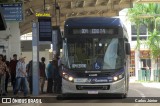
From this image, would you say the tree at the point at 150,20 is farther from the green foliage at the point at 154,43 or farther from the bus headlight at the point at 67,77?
the bus headlight at the point at 67,77

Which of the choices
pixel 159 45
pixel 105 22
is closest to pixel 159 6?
pixel 159 45

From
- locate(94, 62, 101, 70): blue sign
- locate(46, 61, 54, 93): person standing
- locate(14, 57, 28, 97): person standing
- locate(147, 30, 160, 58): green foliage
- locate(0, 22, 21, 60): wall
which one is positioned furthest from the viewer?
locate(147, 30, 160, 58): green foliage

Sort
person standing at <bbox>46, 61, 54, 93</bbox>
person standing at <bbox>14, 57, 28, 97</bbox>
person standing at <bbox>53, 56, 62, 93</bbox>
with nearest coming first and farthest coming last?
person standing at <bbox>14, 57, 28, 97</bbox>, person standing at <bbox>53, 56, 62, 93</bbox>, person standing at <bbox>46, 61, 54, 93</bbox>

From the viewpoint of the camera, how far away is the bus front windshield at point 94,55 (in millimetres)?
18562

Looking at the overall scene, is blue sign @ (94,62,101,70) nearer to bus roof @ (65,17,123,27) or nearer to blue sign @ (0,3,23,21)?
bus roof @ (65,17,123,27)

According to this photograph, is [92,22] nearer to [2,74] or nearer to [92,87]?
[92,87]

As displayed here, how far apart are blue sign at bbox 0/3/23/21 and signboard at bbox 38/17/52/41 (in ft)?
3.41

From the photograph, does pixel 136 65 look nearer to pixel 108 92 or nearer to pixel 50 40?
pixel 50 40

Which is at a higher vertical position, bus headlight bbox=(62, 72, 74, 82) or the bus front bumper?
bus headlight bbox=(62, 72, 74, 82)

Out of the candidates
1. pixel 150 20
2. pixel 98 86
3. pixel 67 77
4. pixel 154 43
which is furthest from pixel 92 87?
pixel 150 20

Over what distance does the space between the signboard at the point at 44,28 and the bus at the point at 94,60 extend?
4.51 metres

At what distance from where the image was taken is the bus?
1839 cm

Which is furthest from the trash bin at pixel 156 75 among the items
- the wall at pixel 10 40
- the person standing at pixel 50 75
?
the person standing at pixel 50 75

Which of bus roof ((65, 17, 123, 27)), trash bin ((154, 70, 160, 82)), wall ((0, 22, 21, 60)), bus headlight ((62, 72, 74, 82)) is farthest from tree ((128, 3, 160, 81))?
bus headlight ((62, 72, 74, 82))
